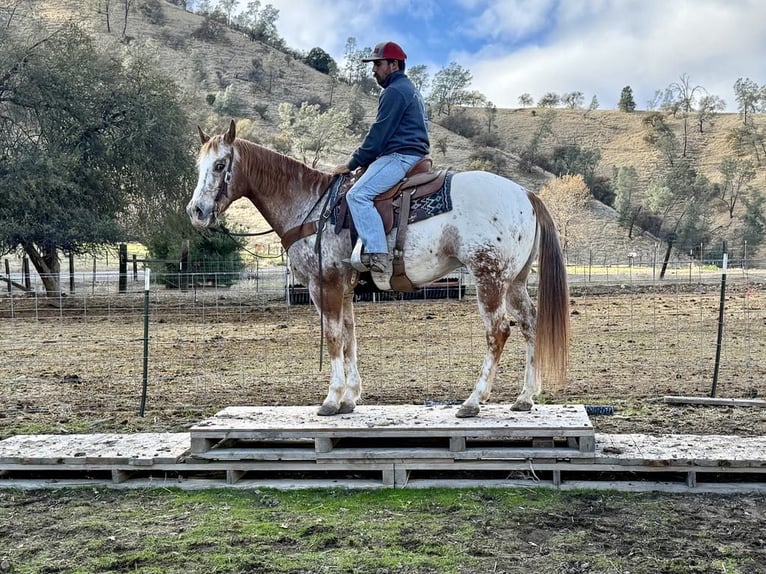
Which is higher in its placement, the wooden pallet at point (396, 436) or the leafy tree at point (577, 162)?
the leafy tree at point (577, 162)

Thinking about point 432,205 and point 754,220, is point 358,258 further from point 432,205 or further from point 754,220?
point 754,220


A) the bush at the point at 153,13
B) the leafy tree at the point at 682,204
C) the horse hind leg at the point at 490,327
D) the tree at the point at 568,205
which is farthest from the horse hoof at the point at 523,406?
the bush at the point at 153,13

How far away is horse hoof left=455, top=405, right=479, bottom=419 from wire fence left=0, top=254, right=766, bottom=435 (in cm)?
204

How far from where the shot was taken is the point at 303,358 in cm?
1134

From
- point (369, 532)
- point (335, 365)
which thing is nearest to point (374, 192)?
point (335, 365)

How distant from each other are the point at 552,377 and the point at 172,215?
67.9 feet

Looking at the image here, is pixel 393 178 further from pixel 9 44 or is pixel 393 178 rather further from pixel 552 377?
pixel 9 44

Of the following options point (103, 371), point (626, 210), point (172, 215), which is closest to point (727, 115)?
point (626, 210)

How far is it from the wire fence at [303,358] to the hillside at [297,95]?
5050cm

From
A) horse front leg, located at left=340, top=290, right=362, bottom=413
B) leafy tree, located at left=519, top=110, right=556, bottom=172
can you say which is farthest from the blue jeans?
leafy tree, located at left=519, top=110, right=556, bottom=172

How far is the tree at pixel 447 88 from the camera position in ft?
308

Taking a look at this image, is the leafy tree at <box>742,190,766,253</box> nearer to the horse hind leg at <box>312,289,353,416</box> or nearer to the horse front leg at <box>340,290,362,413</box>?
the horse front leg at <box>340,290,362,413</box>

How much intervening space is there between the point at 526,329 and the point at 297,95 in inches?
3224

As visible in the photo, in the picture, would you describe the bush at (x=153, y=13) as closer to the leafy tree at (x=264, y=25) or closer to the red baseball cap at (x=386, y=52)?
the leafy tree at (x=264, y=25)
